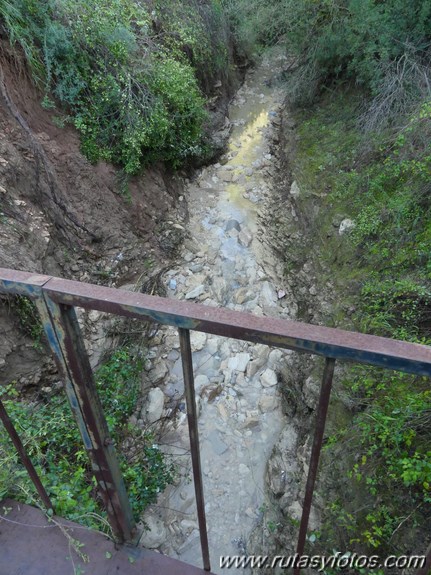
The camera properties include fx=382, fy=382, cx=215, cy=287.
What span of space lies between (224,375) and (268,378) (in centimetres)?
46

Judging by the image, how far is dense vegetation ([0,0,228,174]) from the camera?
13.6ft

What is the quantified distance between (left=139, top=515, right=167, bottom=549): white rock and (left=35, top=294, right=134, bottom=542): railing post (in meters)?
1.67

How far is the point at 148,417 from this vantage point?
352cm

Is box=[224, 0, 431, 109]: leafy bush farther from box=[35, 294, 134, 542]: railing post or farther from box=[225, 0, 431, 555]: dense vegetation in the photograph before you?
box=[35, 294, 134, 542]: railing post

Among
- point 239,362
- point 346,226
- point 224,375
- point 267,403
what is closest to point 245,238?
point 346,226

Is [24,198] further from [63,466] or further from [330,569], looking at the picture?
[330,569]

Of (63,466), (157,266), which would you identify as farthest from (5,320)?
(157,266)

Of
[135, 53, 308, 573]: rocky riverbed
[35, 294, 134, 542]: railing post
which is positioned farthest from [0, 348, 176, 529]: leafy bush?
[35, 294, 134, 542]: railing post

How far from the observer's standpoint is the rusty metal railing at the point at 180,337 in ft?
2.35

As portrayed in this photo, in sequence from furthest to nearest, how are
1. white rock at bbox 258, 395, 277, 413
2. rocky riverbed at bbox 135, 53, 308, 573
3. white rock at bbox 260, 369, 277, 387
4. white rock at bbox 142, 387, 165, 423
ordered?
white rock at bbox 260, 369, 277, 387
white rock at bbox 258, 395, 277, 413
white rock at bbox 142, 387, 165, 423
rocky riverbed at bbox 135, 53, 308, 573

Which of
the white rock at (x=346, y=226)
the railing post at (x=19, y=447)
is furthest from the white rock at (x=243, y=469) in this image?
the white rock at (x=346, y=226)

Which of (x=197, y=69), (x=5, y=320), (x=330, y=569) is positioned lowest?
(x=330, y=569)

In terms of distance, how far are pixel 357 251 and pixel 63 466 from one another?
338 centimetres

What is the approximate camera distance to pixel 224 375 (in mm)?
3996
